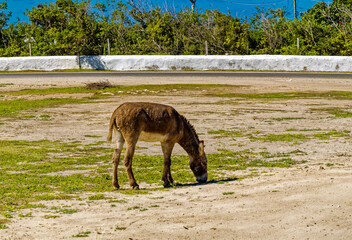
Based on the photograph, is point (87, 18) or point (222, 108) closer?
point (222, 108)

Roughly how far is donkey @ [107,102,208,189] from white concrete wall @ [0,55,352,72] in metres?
34.6

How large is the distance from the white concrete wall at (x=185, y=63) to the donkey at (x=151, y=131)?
34576 millimetres

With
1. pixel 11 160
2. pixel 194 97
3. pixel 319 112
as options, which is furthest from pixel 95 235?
pixel 194 97

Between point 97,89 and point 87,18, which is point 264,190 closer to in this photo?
point 97,89

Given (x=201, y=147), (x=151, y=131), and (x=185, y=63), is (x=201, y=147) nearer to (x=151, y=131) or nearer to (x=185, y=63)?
(x=151, y=131)

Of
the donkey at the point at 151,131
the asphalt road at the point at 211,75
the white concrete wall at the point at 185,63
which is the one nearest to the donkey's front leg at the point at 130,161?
the donkey at the point at 151,131

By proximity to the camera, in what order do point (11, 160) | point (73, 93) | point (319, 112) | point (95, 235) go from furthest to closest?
point (73, 93)
point (319, 112)
point (11, 160)
point (95, 235)

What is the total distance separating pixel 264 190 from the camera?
33.8 feet

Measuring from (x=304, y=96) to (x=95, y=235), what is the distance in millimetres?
24218

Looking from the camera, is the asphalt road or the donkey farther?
the asphalt road

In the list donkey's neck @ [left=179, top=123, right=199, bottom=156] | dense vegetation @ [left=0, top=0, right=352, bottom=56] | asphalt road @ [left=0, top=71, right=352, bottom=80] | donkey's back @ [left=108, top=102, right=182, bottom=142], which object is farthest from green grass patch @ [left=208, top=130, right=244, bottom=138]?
dense vegetation @ [left=0, top=0, right=352, bottom=56]

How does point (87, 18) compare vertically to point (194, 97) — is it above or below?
Result: above

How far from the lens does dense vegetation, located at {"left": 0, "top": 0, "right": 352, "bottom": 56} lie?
2021 inches

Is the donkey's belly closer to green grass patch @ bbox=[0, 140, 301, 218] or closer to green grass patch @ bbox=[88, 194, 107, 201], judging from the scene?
green grass patch @ bbox=[0, 140, 301, 218]
